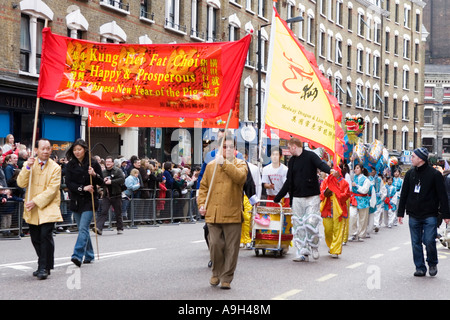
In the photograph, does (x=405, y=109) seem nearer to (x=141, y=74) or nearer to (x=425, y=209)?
(x=425, y=209)

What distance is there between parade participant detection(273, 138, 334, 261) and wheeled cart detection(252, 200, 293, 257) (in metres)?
0.44

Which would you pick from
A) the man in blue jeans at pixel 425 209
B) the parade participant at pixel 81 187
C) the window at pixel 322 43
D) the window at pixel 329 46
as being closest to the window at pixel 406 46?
the window at pixel 329 46

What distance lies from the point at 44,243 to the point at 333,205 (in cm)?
550

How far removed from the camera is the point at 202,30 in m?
34.0

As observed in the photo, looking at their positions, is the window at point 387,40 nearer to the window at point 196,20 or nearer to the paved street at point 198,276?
the window at point 196,20

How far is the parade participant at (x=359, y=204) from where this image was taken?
16.1 metres

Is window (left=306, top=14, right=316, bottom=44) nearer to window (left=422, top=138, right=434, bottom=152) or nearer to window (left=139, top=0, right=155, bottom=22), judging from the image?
window (left=139, top=0, right=155, bottom=22)

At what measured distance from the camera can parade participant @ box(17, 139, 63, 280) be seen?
9.24 m

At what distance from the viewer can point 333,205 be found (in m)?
12.8

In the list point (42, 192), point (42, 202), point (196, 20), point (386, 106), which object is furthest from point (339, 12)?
point (42, 202)

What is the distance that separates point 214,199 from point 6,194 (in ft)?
24.4

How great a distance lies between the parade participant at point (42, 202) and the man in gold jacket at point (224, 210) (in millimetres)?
2047

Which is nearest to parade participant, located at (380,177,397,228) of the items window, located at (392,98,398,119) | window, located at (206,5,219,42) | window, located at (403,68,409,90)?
window, located at (206,5,219,42)

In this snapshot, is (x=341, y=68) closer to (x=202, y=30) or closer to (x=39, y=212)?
(x=202, y=30)
